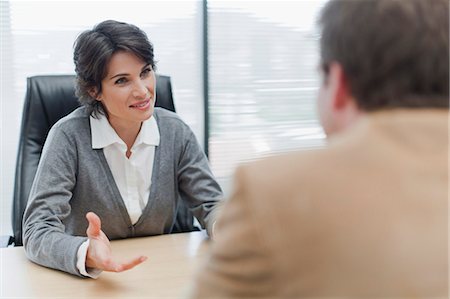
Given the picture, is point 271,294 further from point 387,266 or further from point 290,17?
point 290,17

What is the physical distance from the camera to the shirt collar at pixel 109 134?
1859mm

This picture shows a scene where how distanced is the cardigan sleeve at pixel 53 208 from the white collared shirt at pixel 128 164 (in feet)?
0.32

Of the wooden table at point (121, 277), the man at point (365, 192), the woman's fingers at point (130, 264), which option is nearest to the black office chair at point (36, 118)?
→ the wooden table at point (121, 277)

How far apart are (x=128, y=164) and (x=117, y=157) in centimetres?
4

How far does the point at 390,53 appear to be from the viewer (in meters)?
0.71

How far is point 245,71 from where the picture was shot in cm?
280

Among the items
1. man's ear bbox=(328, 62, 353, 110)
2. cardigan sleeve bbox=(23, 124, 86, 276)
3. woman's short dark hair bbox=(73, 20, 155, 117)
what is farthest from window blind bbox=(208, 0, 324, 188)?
man's ear bbox=(328, 62, 353, 110)

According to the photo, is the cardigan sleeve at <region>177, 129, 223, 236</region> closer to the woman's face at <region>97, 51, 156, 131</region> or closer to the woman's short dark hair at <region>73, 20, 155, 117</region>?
the woman's face at <region>97, 51, 156, 131</region>

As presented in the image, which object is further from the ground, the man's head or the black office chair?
the man's head

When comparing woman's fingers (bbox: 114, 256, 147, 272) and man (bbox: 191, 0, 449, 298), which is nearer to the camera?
man (bbox: 191, 0, 449, 298)

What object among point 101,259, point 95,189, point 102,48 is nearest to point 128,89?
point 102,48

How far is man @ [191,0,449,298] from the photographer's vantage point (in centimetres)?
66

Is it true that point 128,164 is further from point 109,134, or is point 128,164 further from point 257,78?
point 257,78

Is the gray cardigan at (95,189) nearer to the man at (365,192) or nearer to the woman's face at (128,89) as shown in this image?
the woman's face at (128,89)
